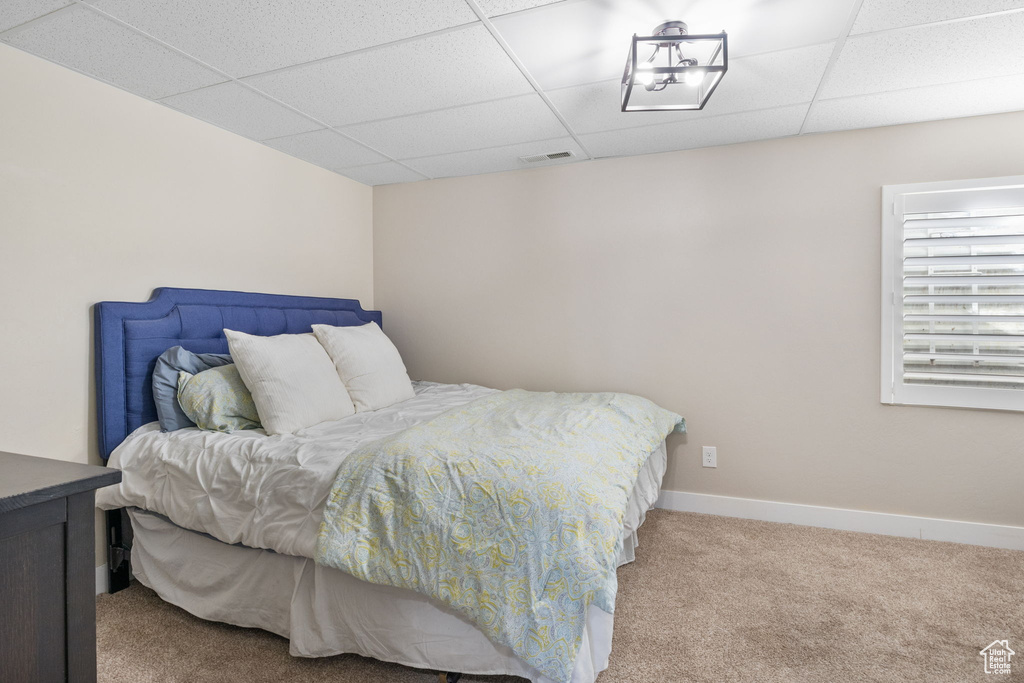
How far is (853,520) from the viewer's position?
2.93m

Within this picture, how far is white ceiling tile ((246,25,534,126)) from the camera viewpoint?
Result: 2.06 meters

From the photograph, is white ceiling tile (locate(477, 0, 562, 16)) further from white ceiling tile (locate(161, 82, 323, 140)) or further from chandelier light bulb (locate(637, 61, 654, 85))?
white ceiling tile (locate(161, 82, 323, 140))

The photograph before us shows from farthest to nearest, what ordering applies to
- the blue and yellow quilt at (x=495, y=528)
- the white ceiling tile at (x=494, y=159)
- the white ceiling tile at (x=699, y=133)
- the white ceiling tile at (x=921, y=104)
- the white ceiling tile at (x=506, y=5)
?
1. the white ceiling tile at (x=494, y=159)
2. the white ceiling tile at (x=699, y=133)
3. the white ceiling tile at (x=921, y=104)
4. the white ceiling tile at (x=506, y=5)
5. the blue and yellow quilt at (x=495, y=528)

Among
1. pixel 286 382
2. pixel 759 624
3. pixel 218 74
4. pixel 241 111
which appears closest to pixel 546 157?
pixel 241 111

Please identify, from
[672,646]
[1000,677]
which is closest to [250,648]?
[672,646]

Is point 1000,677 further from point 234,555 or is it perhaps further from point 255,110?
point 255,110

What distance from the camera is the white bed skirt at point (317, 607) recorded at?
1.60 metres

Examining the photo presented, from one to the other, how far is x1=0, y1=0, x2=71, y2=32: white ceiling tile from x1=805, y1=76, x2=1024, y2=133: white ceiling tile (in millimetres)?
3111

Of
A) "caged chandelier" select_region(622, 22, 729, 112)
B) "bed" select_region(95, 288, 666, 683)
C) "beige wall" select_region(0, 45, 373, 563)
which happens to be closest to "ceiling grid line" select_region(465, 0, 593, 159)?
"caged chandelier" select_region(622, 22, 729, 112)

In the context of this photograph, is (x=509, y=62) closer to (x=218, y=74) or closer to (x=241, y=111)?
(x=218, y=74)

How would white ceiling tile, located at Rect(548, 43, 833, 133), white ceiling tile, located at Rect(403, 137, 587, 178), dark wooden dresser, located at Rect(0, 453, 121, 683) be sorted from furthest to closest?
white ceiling tile, located at Rect(403, 137, 587, 178) → white ceiling tile, located at Rect(548, 43, 833, 133) → dark wooden dresser, located at Rect(0, 453, 121, 683)

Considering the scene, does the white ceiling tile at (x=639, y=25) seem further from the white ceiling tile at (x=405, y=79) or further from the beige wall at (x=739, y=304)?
the beige wall at (x=739, y=304)


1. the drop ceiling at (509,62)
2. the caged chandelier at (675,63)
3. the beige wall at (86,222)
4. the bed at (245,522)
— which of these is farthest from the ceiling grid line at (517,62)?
the beige wall at (86,222)

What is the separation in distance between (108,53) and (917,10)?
2976mm
